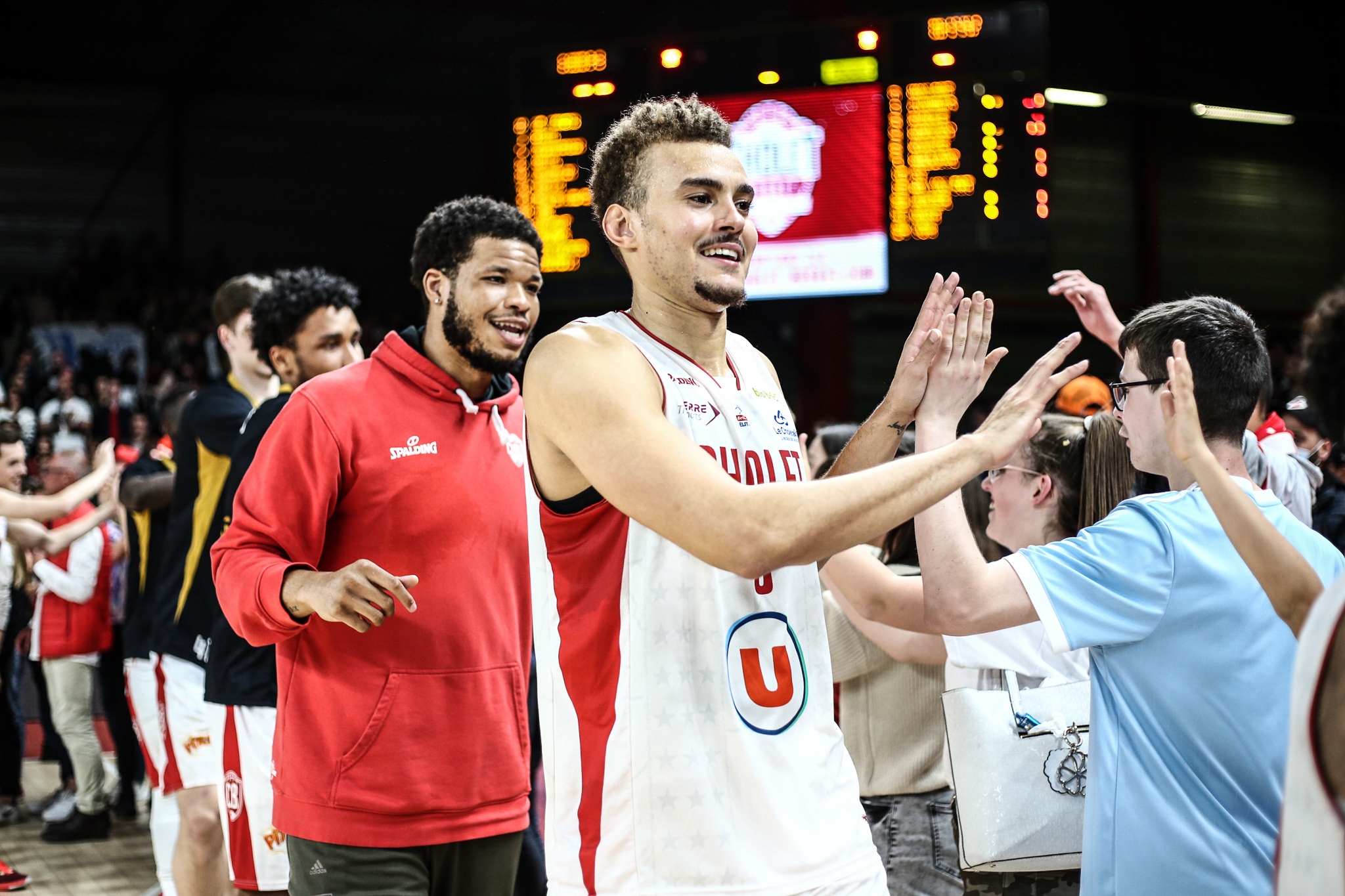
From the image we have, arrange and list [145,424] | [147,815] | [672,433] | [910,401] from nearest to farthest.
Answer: [672,433], [910,401], [147,815], [145,424]

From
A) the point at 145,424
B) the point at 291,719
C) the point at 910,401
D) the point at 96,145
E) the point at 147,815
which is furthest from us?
the point at 96,145

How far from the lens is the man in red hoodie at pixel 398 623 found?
269 centimetres

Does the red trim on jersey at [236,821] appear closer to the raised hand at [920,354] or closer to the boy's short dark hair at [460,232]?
the boy's short dark hair at [460,232]

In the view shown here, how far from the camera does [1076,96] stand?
15.2 metres

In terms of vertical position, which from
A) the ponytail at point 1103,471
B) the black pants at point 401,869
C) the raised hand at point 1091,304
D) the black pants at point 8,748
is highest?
the raised hand at point 1091,304

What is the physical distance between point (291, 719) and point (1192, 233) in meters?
15.8

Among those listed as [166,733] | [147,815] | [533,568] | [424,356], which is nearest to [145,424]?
[147,815]

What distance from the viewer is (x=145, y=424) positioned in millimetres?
12812

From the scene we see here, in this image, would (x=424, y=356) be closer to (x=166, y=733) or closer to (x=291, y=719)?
(x=291, y=719)

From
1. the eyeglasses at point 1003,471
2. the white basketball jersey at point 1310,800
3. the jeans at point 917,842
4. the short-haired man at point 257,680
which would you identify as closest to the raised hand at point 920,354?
the eyeglasses at point 1003,471

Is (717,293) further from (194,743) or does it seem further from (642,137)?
(194,743)

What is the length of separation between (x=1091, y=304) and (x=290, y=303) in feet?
7.50

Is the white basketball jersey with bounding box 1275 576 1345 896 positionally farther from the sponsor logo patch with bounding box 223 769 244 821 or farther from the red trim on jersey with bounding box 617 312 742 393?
the sponsor logo patch with bounding box 223 769 244 821

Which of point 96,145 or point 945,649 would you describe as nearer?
point 945,649
